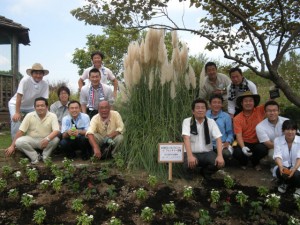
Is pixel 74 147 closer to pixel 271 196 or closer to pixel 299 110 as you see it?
pixel 271 196

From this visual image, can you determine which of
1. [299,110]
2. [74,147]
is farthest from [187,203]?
[299,110]

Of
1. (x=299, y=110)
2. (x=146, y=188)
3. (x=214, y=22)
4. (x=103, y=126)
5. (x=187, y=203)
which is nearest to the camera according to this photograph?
(x=187, y=203)

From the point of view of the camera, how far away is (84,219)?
3.19 m

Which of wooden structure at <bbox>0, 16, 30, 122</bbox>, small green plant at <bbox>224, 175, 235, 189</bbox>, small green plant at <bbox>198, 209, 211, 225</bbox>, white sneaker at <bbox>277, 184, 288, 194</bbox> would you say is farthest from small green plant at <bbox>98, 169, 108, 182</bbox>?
wooden structure at <bbox>0, 16, 30, 122</bbox>

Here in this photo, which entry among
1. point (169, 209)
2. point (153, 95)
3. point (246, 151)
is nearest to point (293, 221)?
point (169, 209)

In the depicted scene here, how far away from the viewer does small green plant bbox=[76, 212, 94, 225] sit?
3.17 metres

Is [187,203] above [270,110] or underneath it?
underneath

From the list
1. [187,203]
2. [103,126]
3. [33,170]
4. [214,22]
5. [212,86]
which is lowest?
[187,203]

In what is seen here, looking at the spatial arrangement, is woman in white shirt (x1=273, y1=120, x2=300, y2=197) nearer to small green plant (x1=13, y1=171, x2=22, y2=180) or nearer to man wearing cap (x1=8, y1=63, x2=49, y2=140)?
small green plant (x1=13, y1=171, x2=22, y2=180)

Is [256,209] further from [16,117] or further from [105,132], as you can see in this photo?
[16,117]

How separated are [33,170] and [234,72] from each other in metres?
3.06

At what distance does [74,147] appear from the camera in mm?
4965

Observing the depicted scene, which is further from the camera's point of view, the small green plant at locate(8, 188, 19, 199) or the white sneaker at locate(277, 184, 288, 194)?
the white sneaker at locate(277, 184, 288, 194)

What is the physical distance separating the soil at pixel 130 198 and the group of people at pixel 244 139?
218mm
